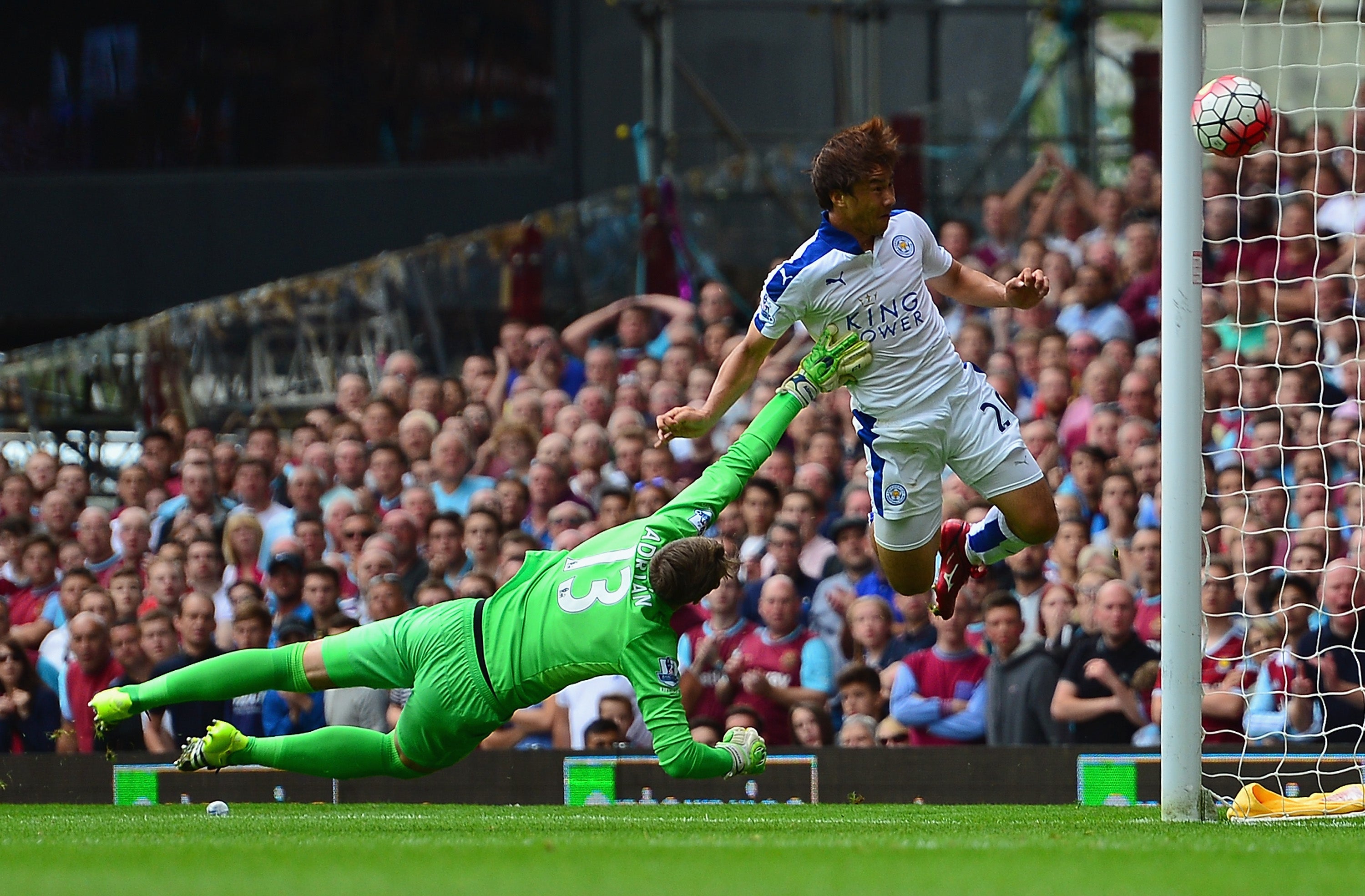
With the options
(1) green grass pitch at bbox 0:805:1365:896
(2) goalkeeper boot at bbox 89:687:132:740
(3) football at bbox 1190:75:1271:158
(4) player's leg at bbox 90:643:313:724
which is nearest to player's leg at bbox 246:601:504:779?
(4) player's leg at bbox 90:643:313:724

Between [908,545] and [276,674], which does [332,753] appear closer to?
[276,674]

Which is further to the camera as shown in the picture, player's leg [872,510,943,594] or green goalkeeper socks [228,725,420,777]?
player's leg [872,510,943,594]

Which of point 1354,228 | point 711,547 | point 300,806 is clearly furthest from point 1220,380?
point 300,806

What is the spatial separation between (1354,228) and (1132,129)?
332cm

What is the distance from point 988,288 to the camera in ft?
26.0

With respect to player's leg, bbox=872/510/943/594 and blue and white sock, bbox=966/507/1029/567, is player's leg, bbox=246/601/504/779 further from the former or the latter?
blue and white sock, bbox=966/507/1029/567

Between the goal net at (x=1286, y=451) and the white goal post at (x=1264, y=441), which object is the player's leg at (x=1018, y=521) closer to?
the white goal post at (x=1264, y=441)

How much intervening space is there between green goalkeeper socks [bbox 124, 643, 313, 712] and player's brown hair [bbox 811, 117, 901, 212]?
9.78ft

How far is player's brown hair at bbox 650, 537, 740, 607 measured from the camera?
7.06 metres

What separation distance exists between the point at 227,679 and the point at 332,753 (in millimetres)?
533

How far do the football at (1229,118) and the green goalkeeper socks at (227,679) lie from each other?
14.4 feet

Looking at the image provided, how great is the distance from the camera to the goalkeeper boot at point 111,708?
743cm

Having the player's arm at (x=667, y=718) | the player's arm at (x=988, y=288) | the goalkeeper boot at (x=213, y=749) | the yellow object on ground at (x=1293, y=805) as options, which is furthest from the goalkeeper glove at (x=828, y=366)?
the goalkeeper boot at (x=213, y=749)

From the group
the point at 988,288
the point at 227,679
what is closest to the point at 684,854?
the point at 227,679
